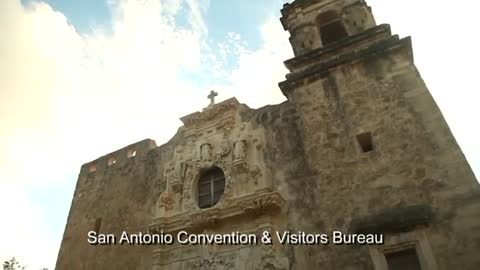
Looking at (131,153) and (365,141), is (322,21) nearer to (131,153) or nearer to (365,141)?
(365,141)

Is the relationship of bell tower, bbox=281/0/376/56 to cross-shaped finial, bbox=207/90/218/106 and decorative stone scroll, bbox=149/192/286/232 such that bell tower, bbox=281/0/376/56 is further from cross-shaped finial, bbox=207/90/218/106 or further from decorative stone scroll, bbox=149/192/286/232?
decorative stone scroll, bbox=149/192/286/232

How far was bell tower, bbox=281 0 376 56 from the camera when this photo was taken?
1000cm

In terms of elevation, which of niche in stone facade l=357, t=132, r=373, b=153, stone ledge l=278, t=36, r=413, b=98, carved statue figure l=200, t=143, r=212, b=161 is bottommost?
niche in stone facade l=357, t=132, r=373, b=153

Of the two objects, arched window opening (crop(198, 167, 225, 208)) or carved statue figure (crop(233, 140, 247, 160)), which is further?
Answer: arched window opening (crop(198, 167, 225, 208))

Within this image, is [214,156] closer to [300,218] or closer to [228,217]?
[228,217]

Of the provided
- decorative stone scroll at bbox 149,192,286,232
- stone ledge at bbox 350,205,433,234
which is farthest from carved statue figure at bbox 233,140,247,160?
stone ledge at bbox 350,205,433,234

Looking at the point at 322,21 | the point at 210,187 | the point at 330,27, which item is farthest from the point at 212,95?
the point at 330,27

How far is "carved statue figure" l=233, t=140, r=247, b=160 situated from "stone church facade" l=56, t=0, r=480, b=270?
38 mm

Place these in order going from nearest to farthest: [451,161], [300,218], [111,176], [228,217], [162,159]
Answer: [451,161]
[300,218]
[228,217]
[162,159]
[111,176]

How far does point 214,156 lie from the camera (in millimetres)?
9469

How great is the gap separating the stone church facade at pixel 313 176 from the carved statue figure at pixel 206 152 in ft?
0.19

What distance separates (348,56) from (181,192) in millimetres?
5282

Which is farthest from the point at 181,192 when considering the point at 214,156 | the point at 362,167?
the point at 362,167

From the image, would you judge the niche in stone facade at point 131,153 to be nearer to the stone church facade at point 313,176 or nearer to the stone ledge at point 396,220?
the stone church facade at point 313,176
